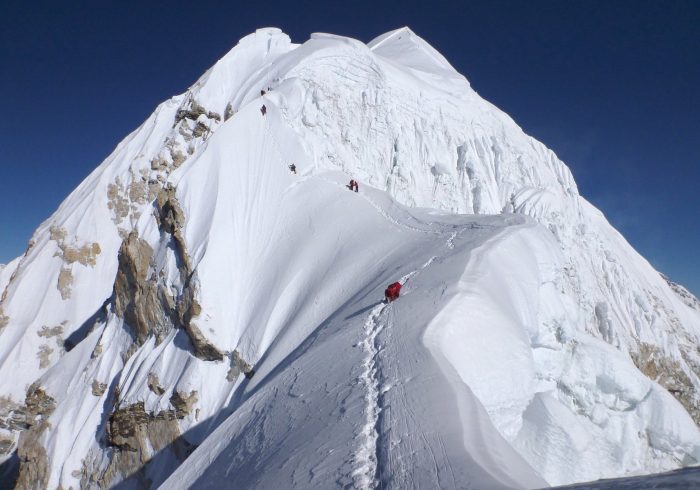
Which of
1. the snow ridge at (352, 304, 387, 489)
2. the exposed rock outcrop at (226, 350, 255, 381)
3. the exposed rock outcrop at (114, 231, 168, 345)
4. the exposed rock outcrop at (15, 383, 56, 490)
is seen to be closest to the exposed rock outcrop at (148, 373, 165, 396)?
the exposed rock outcrop at (114, 231, 168, 345)

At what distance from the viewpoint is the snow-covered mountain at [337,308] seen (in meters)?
6.15

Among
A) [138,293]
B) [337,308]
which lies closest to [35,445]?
[138,293]

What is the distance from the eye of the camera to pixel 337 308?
1159 cm

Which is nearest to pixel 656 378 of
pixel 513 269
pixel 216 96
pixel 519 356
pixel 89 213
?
pixel 513 269

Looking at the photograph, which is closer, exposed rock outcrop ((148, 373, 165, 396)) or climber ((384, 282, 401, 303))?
climber ((384, 282, 401, 303))

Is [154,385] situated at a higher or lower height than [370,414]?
higher

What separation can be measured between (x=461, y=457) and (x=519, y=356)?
3401 millimetres

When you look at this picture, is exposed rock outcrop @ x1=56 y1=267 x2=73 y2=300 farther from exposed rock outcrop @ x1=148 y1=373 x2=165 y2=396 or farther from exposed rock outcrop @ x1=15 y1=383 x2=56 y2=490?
exposed rock outcrop @ x1=148 y1=373 x2=165 y2=396

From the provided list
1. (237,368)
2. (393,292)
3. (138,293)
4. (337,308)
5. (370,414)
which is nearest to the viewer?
(370,414)

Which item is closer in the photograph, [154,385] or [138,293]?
[154,385]

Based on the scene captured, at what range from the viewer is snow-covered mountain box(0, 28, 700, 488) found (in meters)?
6.15

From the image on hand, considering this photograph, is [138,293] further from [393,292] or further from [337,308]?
[393,292]

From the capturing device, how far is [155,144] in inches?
1182

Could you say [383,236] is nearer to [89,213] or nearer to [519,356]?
[519,356]
